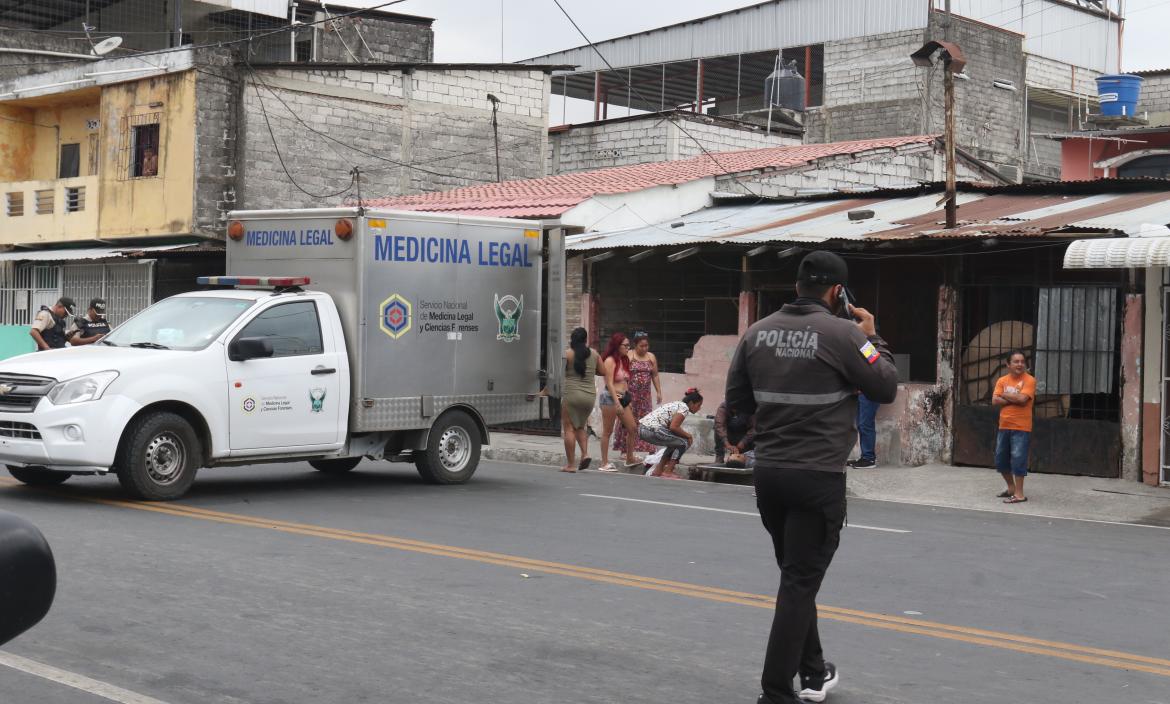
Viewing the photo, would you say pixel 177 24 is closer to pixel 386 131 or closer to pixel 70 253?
pixel 70 253

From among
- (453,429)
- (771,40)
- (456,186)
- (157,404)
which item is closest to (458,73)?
(456,186)

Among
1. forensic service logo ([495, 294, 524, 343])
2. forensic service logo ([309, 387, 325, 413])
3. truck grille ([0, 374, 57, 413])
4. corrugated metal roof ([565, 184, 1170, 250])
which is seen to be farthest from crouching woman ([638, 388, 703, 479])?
truck grille ([0, 374, 57, 413])

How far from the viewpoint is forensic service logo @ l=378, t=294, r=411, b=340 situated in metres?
12.6

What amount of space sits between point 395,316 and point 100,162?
18.5m

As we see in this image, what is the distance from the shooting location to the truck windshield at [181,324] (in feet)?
→ 37.7

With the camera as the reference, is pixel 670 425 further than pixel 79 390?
Yes

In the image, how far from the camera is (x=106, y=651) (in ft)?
19.6

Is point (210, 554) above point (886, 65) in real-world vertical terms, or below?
below

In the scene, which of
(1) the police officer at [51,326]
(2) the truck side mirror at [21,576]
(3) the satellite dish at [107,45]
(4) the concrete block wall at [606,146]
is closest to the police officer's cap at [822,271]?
(2) the truck side mirror at [21,576]

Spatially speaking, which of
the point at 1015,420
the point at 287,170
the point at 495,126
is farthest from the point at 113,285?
the point at 1015,420

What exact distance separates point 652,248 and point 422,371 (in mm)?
6368

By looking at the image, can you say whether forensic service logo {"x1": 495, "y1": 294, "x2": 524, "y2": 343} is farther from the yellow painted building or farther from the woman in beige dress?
the yellow painted building

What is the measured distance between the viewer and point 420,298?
42.4 feet

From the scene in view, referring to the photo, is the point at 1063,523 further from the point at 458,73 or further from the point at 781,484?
the point at 458,73
